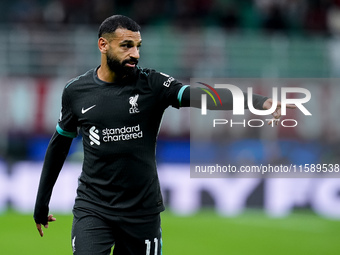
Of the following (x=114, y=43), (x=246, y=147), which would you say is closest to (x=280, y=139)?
(x=246, y=147)

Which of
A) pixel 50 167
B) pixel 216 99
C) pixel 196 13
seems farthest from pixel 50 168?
pixel 196 13

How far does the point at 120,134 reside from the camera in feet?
16.9

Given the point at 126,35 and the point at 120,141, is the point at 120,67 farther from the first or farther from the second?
the point at 120,141

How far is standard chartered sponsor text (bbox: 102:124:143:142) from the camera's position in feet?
16.9

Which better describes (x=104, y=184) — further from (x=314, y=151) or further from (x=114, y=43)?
(x=314, y=151)

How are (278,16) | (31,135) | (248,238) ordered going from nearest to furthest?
(248,238), (31,135), (278,16)

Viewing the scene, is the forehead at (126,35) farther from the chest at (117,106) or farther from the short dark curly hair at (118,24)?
the chest at (117,106)

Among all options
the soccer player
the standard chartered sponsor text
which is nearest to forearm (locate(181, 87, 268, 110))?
the soccer player

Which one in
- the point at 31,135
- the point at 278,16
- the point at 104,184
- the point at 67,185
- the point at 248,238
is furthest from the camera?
the point at 278,16

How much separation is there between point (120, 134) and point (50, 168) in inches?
23.8

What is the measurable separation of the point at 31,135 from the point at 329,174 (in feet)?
16.9

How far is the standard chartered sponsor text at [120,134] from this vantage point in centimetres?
516

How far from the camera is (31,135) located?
13938mm

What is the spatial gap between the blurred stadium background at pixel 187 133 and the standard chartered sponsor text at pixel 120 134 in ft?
20.8
